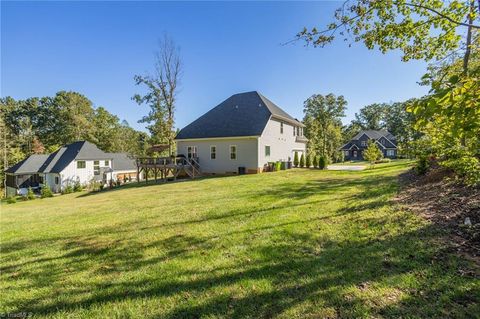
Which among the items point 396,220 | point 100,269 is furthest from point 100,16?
point 396,220

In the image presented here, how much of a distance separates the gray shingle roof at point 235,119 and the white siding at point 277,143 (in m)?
0.77

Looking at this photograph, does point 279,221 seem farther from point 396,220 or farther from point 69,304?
point 69,304

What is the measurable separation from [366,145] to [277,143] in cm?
3522

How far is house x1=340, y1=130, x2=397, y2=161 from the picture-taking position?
48344 mm

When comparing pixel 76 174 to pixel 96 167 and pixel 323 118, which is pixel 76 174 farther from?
pixel 323 118

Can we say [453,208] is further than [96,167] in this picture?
No

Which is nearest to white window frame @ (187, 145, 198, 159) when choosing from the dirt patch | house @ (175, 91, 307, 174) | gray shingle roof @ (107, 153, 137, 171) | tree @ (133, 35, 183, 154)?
house @ (175, 91, 307, 174)

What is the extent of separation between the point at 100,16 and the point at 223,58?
8.57 meters

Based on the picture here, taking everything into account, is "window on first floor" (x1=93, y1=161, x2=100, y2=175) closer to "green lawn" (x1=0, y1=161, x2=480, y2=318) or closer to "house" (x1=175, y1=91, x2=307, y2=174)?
"house" (x1=175, y1=91, x2=307, y2=174)

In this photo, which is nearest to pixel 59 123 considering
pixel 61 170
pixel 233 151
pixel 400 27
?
pixel 61 170

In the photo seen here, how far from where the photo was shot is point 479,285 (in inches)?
93.9

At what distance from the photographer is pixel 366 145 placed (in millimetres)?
48188

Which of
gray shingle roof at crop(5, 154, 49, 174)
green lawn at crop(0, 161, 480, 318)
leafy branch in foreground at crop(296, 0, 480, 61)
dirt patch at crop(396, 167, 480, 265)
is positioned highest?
leafy branch in foreground at crop(296, 0, 480, 61)

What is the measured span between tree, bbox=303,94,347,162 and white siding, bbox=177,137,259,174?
77.6 feet
